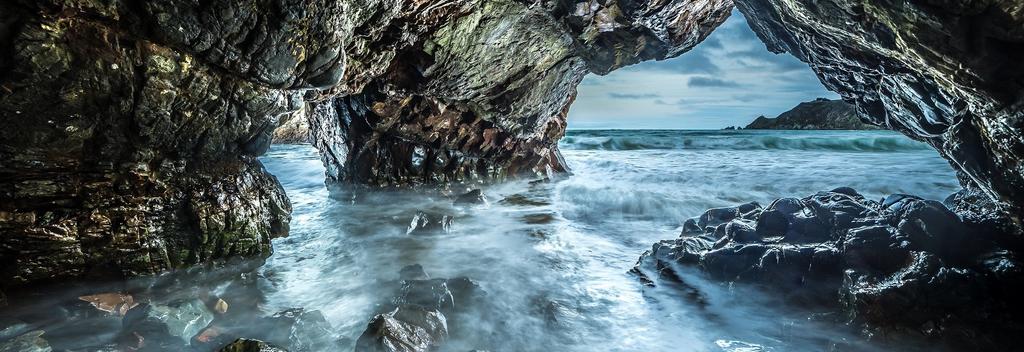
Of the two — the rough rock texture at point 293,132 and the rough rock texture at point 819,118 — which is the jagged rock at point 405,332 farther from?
the rough rock texture at point 819,118

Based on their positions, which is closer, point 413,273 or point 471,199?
point 413,273

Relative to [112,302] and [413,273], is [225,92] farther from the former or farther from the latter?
[413,273]

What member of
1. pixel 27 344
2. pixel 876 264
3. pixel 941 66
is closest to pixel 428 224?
pixel 27 344

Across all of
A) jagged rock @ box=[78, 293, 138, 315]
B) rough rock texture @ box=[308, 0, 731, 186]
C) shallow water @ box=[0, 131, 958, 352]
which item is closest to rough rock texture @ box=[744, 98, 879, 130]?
shallow water @ box=[0, 131, 958, 352]

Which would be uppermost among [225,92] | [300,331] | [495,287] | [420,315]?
[225,92]

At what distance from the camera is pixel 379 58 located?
6.66 metres

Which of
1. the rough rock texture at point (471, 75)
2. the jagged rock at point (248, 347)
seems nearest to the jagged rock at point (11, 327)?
the jagged rock at point (248, 347)

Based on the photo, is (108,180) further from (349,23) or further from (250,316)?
(349,23)

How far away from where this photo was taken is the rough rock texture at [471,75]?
22.2 ft

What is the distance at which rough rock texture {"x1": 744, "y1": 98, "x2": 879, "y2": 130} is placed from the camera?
145 ft

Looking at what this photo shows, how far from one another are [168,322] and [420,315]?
1.88m

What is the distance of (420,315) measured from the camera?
358cm

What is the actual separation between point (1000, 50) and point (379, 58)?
6.31m

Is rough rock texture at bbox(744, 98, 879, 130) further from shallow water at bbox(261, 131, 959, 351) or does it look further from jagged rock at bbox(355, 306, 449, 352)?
jagged rock at bbox(355, 306, 449, 352)
